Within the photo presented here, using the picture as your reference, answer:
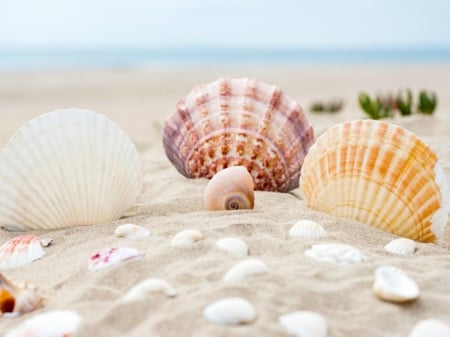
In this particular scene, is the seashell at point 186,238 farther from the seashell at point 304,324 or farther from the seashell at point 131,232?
the seashell at point 304,324

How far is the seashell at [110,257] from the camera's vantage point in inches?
95.9

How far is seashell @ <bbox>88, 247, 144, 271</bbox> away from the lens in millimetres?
2436

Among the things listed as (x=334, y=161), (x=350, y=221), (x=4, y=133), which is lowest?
(x=4, y=133)

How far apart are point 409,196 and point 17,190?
1.83 m

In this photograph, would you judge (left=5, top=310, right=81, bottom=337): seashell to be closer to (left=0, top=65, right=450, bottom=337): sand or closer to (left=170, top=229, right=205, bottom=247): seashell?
(left=0, top=65, right=450, bottom=337): sand

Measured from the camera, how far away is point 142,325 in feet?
6.34

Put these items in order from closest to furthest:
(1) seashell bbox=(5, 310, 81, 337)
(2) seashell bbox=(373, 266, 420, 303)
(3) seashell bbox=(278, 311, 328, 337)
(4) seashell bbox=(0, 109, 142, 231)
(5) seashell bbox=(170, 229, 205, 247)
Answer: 1. (3) seashell bbox=(278, 311, 328, 337)
2. (1) seashell bbox=(5, 310, 81, 337)
3. (2) seashell bbox=(373, 266, 420, 303)
4. (5) seashell bbox=(170, 229, 205, 247)
5. (4) seashell bbox=(0, 109, 142, 231)

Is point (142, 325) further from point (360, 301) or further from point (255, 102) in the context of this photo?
point (255, 102)

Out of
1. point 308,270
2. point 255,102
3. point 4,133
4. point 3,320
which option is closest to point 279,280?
point 308,270

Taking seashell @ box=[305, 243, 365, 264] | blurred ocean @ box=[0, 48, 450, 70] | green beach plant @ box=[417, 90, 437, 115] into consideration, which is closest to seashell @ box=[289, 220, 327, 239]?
seashell @ box=[305, 243, 365, 264]

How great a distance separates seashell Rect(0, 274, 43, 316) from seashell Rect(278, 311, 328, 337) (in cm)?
83

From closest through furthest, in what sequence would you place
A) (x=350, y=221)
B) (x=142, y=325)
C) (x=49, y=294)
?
1. (x=142, y=325)
2. (x=49, y=294)
3. (x=350, y=221)

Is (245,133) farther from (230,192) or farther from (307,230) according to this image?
(307,230)

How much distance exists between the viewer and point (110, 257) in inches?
97.3
